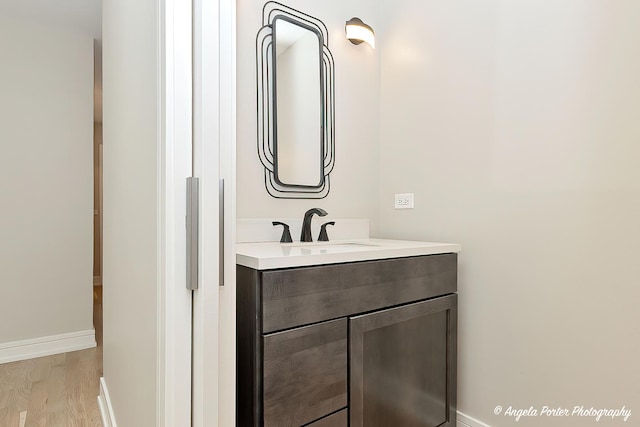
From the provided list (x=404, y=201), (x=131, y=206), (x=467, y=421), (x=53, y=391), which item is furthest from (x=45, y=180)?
(x=467, y=421)

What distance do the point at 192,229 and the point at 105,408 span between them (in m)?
1.51

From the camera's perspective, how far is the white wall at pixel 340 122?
1651 mm

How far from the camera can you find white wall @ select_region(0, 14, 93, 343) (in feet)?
8.63

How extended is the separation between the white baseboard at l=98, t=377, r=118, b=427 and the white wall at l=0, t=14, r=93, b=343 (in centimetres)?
121

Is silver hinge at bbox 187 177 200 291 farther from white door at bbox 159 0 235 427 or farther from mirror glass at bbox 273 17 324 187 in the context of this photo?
→ mirror glass at bbox 273 17 324 187

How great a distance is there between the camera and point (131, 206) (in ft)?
4.07

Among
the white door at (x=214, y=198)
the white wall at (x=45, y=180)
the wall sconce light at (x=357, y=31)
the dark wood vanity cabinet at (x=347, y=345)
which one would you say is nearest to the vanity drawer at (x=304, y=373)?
the dark wood vanity cabinet at (x=347, y=345)

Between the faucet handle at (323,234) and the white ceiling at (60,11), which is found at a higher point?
the white ceiling at (60,11)

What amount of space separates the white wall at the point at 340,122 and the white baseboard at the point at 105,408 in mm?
1048

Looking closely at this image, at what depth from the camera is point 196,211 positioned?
0.84m

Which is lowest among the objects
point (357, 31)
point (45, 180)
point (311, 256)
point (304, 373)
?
point (304, 373)

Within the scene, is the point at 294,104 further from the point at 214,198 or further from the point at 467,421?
the point at 467,421

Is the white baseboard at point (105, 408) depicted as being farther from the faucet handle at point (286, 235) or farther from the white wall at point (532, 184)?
the white wall at point (532, 184)

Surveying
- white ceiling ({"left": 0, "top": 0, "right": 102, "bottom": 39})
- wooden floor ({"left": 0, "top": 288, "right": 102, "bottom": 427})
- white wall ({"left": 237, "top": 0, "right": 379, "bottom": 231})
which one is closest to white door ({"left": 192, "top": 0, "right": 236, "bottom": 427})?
white wall ({"left": 237, "top": 0, "right": 379, "bottom": 231})
